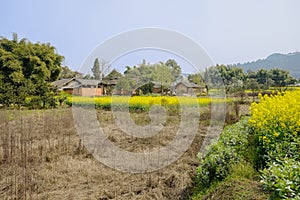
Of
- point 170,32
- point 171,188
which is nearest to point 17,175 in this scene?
point 171,188

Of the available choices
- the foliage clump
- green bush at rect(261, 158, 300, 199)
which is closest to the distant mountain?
the foliage clump

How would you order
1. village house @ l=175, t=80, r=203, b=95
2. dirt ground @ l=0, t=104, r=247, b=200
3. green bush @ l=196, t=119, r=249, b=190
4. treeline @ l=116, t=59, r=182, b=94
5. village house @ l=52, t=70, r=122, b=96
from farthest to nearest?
village house @ l=52, t=70, r=122, b=96 → village house @ l=175, t=80, r=203, b=95 → treeline @ l=116, t=59, r=182, b=94 → dirt ground @ l=0, t=104, r=247, b=200 → green bush @ l=196, t=119, r=249, b=190

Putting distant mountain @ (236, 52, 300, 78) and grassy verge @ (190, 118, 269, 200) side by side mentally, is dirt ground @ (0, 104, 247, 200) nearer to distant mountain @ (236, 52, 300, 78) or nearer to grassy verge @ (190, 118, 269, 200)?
grassy verge @ (190, 118, 269, 200)

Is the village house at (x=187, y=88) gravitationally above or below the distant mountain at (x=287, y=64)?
below

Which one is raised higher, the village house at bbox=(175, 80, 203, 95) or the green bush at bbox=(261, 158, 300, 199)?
the village house at bbox=(175, 80, 203, 95)

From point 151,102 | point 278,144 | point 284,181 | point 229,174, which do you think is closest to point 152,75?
point 151,102

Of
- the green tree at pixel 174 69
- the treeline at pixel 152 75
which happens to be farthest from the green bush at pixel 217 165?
the green tree at pixel 174 69

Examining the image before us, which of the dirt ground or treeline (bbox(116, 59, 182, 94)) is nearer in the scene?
the dirt ground

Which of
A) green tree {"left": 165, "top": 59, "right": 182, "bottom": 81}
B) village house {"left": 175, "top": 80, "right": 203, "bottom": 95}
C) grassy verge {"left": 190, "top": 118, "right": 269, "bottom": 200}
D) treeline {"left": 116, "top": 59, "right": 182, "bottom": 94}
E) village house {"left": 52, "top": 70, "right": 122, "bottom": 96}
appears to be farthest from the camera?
village house {"left": 52, "top": 70, "right": 122, "bottom": 96}

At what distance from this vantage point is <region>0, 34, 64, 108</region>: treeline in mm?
15016

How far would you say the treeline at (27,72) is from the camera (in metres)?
15.0

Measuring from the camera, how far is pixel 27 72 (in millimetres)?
17406

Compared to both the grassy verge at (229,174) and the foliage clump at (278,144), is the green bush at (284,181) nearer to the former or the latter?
the foliage clump at (278,144)

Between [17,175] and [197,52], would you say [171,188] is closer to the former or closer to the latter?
[17,175]
